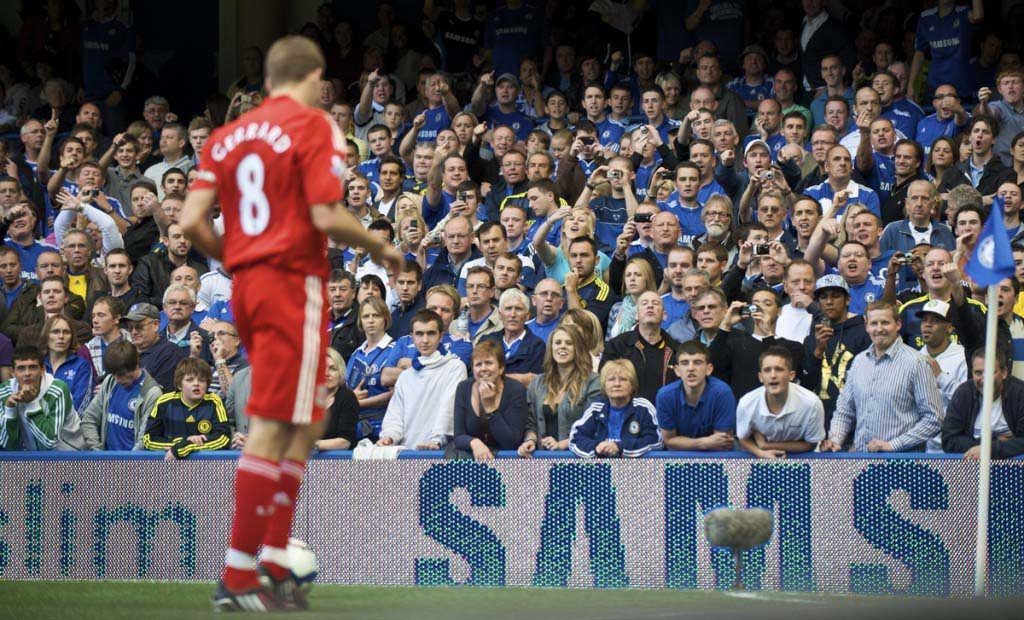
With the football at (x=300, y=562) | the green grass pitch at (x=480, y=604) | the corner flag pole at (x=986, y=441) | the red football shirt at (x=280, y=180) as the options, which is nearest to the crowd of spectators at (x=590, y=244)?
the red football shirt at (x=280, y=180)

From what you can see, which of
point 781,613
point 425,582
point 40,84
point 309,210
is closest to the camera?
point 781,613

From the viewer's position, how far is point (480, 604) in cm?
691

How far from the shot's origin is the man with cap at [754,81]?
55.2ft

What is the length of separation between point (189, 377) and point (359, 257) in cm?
352

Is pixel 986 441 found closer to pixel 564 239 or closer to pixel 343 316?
pixel 564 239

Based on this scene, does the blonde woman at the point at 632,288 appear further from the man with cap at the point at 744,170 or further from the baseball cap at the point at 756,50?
the baseball cap at the point at 756,50

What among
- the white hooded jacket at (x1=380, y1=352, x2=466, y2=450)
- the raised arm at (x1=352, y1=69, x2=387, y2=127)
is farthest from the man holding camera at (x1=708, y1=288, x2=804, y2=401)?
the raised arm at (x1=352, y1=69, x2=387, y2=127)

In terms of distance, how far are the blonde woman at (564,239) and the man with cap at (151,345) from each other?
3084mm

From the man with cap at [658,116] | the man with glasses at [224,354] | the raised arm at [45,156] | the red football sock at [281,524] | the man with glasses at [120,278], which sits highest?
the man with cap at [658,116]

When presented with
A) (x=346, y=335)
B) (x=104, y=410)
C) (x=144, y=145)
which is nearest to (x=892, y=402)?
(x=346, y=335)

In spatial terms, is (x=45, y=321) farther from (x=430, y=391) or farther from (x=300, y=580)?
(x=300, y=580)

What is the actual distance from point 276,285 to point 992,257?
14.8ft

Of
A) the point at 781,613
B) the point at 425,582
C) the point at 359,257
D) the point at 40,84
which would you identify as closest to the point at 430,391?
the point at 425,582

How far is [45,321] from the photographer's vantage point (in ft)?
44.4
